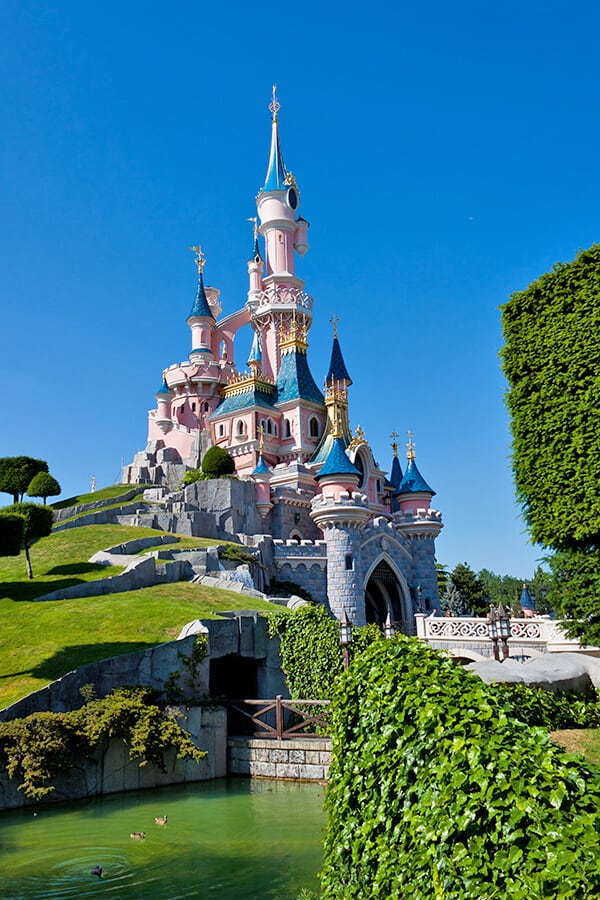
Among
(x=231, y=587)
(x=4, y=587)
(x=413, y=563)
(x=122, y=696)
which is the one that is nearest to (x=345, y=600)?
(x=413, y=563)

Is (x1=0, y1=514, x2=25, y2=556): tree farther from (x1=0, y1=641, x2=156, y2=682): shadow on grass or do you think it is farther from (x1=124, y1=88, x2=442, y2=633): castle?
(x1=124, y1=88, x2=442, y2=633): castle

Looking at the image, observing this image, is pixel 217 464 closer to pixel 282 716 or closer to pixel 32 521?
pixel 32 521

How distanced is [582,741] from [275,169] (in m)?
60.4

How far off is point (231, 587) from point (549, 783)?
23.8m

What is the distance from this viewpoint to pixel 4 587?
2614 centimetres

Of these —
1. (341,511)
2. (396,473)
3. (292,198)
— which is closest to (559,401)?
(341,511)

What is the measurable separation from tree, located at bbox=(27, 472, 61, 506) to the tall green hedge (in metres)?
35.3

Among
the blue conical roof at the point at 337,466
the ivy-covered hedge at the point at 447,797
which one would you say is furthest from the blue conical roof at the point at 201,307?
the ivy-covered hedge at the point at 447,797

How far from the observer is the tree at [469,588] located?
6203cm

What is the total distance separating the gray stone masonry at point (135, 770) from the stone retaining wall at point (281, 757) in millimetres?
363

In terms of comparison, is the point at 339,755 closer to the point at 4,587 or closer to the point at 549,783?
the point at 549,783

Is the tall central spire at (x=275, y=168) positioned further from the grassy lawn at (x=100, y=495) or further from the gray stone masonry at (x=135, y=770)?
the gray stone masonry at (x=135, y=770)

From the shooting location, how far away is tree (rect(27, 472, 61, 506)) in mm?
47719

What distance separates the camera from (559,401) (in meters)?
19.2
